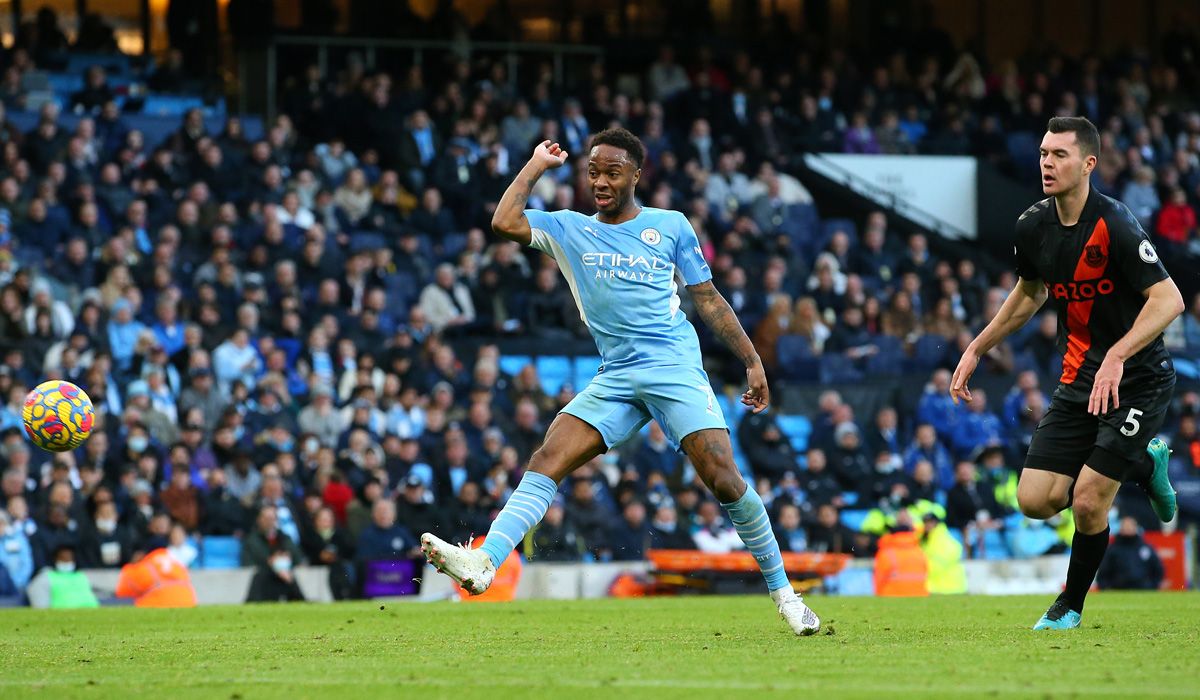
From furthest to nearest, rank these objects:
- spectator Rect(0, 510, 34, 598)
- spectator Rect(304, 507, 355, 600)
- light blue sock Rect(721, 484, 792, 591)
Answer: spectator Rect(304, 507, 355, 600), spectator Rect(0, 510, 34, 598), light blue sock Rect(721, 484, 792, 591)

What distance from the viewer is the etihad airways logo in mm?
9117

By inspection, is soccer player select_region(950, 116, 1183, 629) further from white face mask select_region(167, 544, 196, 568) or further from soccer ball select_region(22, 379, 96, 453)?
white face mask select_region(167, 544, 196, 568)

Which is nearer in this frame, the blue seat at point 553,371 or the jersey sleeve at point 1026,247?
the jersey sleeve at point 1026,247

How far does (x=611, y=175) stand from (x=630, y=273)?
0.50 m

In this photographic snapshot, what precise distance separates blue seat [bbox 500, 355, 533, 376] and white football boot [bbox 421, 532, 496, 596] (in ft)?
44.4

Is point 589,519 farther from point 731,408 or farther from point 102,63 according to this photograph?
point 102,63

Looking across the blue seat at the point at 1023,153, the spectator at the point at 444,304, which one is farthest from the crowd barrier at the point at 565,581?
the blue seat at the point at 1023,153

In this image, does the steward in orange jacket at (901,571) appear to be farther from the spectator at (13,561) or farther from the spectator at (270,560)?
the spectator at (13,561)

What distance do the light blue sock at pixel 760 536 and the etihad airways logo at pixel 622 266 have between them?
1215 mm

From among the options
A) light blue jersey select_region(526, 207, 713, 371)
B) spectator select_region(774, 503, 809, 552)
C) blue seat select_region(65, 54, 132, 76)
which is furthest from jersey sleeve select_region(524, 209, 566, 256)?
blue seat select_region(65, 54, 132, 76)

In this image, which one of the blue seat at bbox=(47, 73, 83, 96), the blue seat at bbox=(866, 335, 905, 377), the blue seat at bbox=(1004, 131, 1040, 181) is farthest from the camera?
the blue seat at bbox=(1004, 131, 1040, 181)

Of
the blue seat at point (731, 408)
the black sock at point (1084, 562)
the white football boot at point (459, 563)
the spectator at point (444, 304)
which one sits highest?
the white football boot at point (459, 563)

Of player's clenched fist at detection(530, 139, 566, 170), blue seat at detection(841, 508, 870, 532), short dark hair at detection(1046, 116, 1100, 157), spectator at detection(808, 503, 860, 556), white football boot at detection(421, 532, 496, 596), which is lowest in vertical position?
blue seat at detection(841, 508, 870, 532)

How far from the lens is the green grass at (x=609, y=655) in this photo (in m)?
6.68
